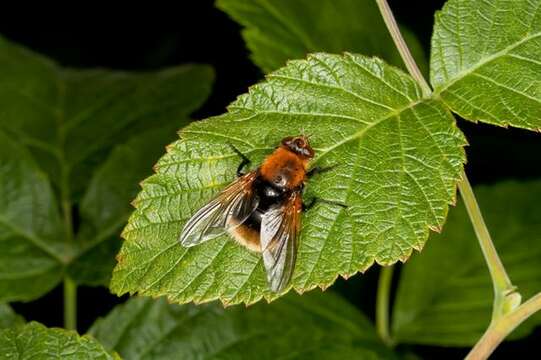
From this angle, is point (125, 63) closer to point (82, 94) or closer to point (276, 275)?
point (82, 94)

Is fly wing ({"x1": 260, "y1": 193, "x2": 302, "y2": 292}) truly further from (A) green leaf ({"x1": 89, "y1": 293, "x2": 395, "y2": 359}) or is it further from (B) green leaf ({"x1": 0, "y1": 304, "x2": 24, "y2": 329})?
(B) green leaf ({"x1": 0, "y1": 304, "x2": 24, "y2": 329})

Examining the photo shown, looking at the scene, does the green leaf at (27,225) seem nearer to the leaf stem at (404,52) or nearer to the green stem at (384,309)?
the green stem at (384,309)

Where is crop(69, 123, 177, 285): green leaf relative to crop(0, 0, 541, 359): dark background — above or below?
above

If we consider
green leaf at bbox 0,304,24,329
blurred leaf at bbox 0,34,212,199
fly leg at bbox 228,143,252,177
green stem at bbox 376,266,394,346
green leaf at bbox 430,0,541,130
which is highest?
green leaf at bbox 430,0,541,130

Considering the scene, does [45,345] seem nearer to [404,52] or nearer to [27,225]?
[27,225]

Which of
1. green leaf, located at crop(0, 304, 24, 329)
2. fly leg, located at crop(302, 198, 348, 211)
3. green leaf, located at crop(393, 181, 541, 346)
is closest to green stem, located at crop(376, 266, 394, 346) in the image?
green leaf, located at crop(393, 181, 541, 346)

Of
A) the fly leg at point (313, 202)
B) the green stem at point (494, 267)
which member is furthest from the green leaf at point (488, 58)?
the fly leg at point (313, 202)

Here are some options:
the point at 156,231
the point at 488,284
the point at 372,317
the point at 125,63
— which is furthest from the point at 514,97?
the point at 125,63
